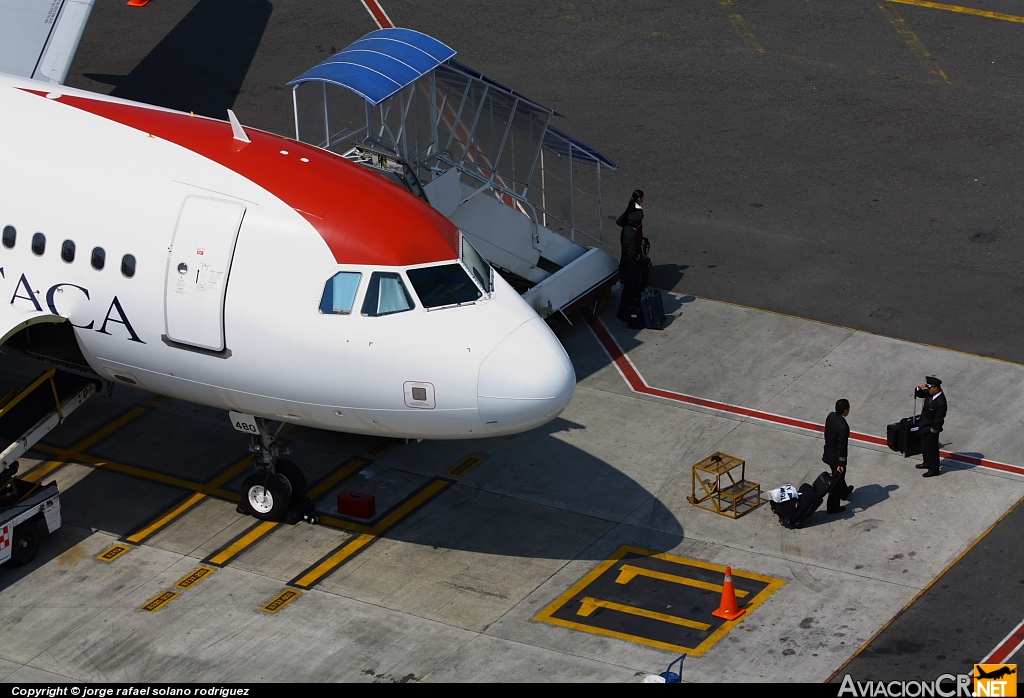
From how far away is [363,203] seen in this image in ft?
67.7

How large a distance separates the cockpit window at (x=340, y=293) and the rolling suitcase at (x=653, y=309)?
1094 cm

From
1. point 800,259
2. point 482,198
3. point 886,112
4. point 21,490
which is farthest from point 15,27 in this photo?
point 886,112

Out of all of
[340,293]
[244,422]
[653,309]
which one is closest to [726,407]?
[653,309]

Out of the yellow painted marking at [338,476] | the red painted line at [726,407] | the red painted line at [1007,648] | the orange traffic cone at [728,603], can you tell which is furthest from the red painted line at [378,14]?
the red painted line at [1007,648]

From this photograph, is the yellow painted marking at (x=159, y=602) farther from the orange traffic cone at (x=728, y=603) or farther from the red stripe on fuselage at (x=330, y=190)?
the orange traffic cone at (x=728, y=603)

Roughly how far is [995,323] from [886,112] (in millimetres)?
10874

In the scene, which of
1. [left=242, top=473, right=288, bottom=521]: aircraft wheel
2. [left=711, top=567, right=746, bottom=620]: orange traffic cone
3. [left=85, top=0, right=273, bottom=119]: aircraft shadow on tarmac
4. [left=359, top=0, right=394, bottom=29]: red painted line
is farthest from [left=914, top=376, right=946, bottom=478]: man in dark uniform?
[left=359, top=0, right=394, bottom=29]: red painted line

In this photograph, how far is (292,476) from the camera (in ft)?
75.2

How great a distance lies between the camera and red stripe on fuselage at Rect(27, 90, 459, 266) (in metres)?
20.1

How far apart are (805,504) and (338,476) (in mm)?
7979

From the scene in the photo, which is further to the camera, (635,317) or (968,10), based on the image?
(968,10)

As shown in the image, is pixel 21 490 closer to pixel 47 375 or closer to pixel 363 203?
pixel 47 375

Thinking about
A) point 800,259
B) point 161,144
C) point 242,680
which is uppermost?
point 161,144

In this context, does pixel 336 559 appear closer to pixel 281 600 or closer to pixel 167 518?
pixel 281 600
